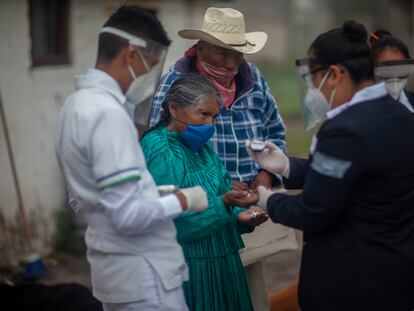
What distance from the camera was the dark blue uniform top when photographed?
2785 mm

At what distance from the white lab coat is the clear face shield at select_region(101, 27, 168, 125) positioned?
83 millimetres

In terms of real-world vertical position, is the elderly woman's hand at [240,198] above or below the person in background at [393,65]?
below

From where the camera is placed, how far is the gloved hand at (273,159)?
345 cm

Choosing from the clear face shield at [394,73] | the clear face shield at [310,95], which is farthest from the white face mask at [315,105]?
the clear face shield at [394,73]

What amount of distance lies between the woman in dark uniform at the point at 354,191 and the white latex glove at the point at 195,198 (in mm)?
317

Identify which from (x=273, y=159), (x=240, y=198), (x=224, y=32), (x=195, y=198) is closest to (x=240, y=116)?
(x=224, y=32)

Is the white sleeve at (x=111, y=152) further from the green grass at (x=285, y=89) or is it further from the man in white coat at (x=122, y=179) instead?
the green grass at (x=285, y=89)

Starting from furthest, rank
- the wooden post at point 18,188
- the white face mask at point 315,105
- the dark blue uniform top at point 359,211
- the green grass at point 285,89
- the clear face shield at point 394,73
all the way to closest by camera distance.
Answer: the green grass at point 285,89
the wooden post at point 18,188
the clear face shield at point 394,73
the white face mask at point 315,105
the dark blue uniform top at point 359,211

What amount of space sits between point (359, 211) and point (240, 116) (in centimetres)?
131

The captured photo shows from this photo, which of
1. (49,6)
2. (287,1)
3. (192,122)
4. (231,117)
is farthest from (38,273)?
(287,1)

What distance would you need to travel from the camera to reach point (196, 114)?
11.1ft

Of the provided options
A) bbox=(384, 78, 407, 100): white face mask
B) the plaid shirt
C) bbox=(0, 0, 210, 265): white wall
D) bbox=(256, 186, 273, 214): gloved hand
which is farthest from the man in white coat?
bbox=(0, 0, 210, 265): white wall

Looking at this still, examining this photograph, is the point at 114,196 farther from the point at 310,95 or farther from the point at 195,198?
the point at 310,95

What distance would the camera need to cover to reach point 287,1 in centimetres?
3669
